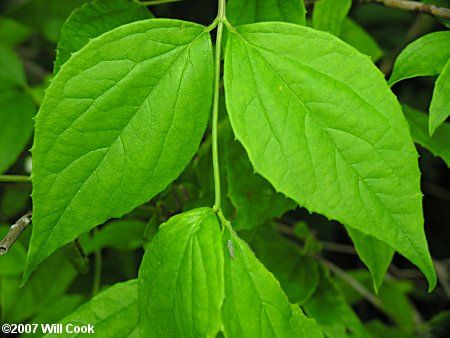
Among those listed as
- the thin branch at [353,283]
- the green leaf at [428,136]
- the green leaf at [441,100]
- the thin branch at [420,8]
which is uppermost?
the thin branch at [420,8]

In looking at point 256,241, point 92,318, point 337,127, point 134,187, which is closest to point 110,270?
point 256,241

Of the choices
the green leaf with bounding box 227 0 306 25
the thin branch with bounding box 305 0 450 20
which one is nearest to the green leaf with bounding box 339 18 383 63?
the thin branch with bounding box 305 0 450 20

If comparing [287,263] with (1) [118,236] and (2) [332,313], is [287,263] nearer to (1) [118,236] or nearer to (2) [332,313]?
(2) [332,313]

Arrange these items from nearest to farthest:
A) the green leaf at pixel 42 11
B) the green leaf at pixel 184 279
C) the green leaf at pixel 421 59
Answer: the green leaf at pixel 184 279, the green leaf at pixel 421 59, the green leaf at pixel 42 11

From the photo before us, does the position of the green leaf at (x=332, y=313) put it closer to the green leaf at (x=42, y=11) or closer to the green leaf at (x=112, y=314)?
the green leaf at (x=112, y=314)

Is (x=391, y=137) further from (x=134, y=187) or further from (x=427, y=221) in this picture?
(x=427, y=221)

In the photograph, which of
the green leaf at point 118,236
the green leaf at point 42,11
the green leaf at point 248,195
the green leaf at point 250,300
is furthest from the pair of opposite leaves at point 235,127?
the green leaf at point 42,11
